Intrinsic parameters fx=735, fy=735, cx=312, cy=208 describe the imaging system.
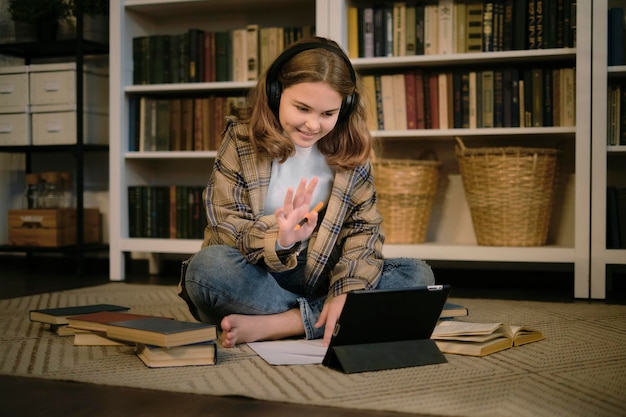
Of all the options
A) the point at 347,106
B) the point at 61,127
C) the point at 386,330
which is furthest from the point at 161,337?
the point at 61,127

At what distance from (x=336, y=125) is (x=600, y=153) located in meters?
1.05

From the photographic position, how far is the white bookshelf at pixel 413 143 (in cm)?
224

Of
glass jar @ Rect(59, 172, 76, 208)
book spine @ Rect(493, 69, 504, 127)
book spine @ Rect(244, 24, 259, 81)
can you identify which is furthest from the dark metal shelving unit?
book spine @ Rect(493, 69, 504, 127)

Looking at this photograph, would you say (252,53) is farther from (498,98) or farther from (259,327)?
(259,327)

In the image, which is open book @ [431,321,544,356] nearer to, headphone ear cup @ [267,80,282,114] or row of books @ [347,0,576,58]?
headphone ear cup @ [267,80,282,114]

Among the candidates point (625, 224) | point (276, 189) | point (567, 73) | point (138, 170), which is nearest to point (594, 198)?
point (625, 224)

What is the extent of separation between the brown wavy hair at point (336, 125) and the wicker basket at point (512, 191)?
0.89 m

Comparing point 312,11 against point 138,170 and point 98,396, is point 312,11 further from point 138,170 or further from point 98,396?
point 98,396

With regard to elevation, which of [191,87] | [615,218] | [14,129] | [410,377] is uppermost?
[191,87]

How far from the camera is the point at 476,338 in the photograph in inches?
53.7

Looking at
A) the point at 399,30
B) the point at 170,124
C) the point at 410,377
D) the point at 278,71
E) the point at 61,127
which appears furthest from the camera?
the point at 61,127

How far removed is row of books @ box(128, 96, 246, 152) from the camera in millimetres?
2723

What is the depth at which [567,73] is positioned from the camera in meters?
2.36

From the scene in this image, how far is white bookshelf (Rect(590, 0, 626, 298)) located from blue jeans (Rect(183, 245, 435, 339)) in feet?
2.98
